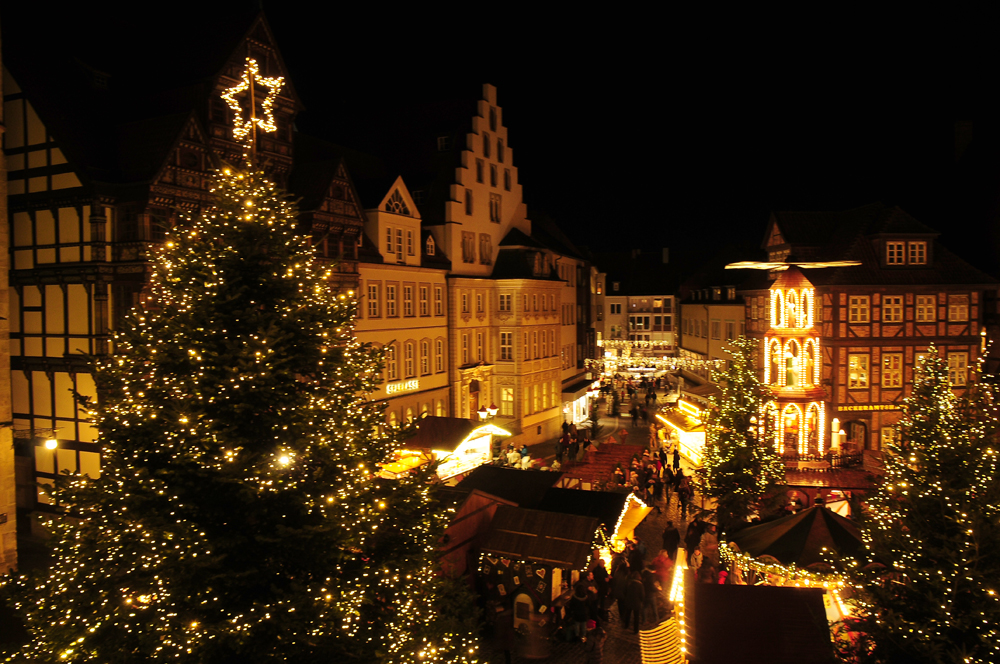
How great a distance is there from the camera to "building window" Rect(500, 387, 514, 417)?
96.8 ft

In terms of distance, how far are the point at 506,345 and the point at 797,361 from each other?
12861 millimetres

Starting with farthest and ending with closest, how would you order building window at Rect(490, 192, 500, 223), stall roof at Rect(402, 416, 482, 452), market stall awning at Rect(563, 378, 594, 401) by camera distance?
1. market stall awning at Rect(563, 378, 594, 401)
2. building window at Rect(490, 192, 500, 223)
3. stall roof at Rect(402, 416, 482, 452)

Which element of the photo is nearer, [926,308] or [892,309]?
[892,309]

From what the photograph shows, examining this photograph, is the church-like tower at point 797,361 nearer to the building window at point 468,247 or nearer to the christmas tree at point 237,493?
the building window at point 468,247

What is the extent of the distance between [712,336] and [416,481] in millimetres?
38129

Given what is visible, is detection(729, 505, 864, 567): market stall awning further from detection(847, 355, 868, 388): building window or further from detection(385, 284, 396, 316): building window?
detection(847, 355, 868, 388): building window

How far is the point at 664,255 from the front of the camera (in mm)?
65875

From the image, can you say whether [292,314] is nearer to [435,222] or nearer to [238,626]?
[238,626]

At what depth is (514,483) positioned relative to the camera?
49.2 feet

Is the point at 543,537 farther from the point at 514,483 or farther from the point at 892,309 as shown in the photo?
the point at 892,309

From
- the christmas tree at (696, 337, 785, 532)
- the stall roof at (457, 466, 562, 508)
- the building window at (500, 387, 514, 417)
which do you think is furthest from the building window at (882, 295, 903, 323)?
the stall roof at (457, 466, 562, 508)

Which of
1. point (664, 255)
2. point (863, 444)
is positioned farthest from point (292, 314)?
point (664, 255)

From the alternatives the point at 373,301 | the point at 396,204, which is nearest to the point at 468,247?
the point at 396,204

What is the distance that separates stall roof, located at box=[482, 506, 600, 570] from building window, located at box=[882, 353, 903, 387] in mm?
20503
